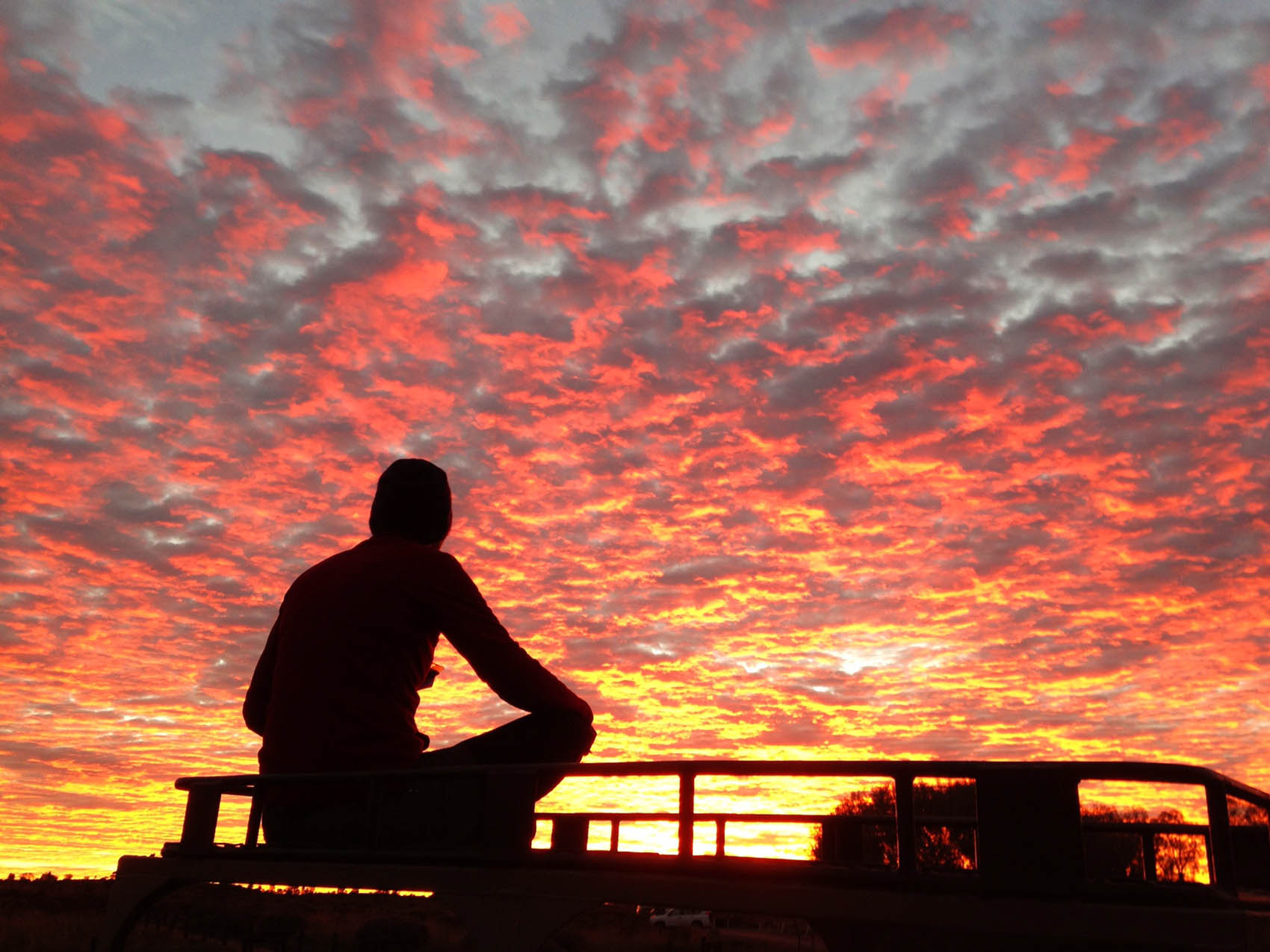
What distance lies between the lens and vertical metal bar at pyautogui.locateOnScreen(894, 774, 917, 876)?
3275mm

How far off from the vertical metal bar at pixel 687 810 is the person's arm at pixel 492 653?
0.87 metres

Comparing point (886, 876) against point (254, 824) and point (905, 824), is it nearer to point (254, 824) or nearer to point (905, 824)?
point (905, 824)

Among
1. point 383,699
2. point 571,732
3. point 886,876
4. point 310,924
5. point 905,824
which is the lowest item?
point 310,924

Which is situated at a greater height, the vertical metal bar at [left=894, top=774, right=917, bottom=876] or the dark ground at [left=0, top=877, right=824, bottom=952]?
the vertical metal bar at [left=894, top=774, right=917, bottom=876]

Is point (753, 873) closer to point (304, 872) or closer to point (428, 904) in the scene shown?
point (428, 904)

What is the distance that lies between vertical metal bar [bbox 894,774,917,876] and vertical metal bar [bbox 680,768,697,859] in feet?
2.40

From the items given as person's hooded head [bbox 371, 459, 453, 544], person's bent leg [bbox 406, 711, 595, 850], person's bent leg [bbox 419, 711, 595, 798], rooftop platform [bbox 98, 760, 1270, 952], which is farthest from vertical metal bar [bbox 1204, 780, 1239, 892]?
person's hooded head [bbox 371, 459, 453, 544]

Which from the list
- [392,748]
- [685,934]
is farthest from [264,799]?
[685,934]

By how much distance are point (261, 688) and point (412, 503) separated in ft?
4.69

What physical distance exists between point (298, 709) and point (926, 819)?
3.54m

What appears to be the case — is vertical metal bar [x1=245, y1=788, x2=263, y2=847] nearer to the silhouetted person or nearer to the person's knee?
the silhouetted person

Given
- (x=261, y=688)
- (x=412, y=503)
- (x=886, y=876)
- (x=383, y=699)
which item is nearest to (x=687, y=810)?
(x=886, y=876)

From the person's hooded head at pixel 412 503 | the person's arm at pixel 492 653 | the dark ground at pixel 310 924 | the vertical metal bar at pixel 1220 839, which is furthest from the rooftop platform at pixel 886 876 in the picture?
the person's hooded head at pixel 412 503

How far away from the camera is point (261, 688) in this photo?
214 inches
